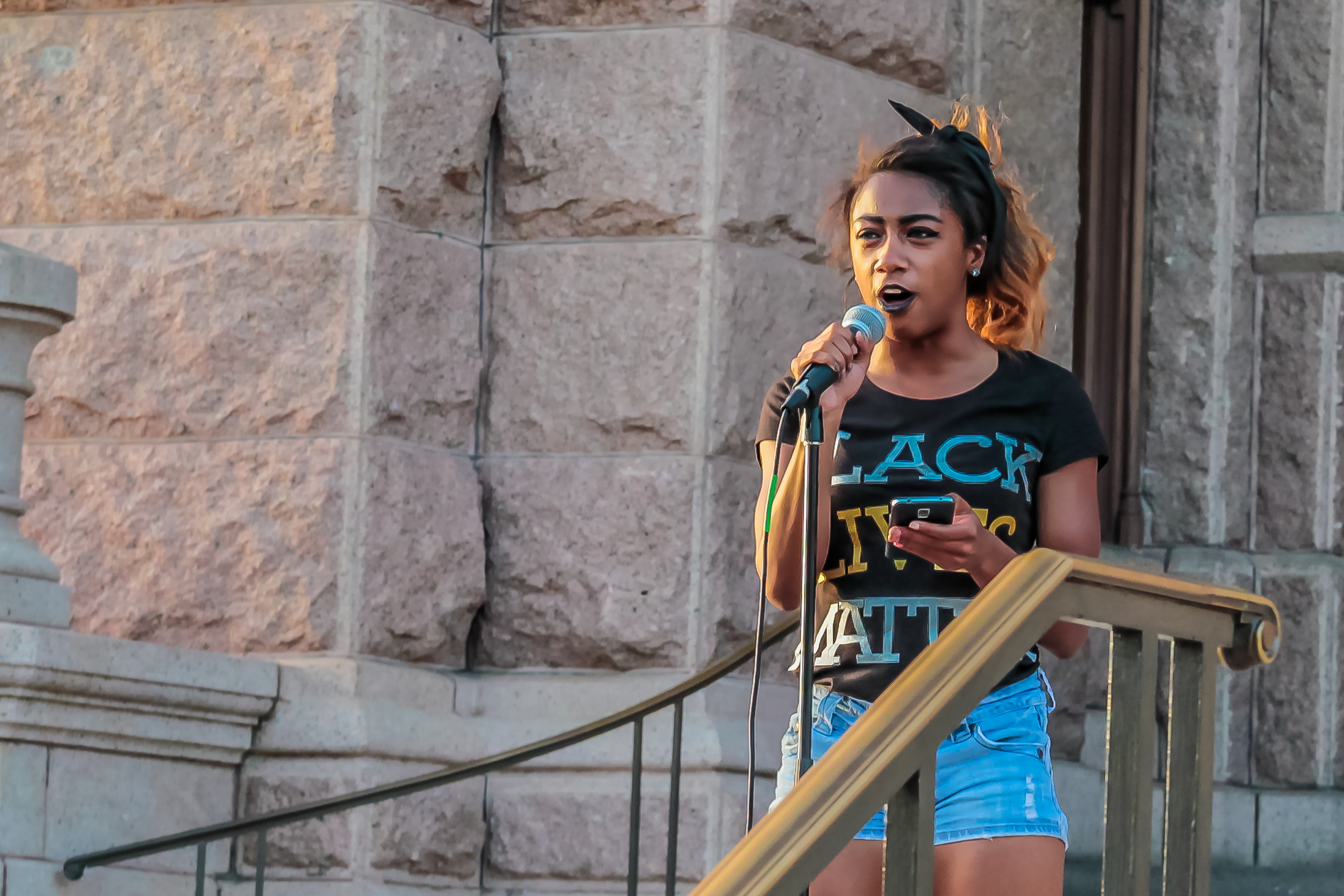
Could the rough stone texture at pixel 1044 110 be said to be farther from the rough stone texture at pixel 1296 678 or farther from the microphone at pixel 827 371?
the microphone at pixel 827 371

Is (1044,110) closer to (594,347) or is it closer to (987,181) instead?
(594,347)

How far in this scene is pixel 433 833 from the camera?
4348 millimetres

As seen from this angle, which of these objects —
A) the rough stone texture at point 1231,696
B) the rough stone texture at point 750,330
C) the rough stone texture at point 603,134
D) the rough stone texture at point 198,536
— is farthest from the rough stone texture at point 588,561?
the rough stone texture at point 1231,696

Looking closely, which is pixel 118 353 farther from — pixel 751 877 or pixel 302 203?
pixel 751 877

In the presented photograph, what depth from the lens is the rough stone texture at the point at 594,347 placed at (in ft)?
14.9

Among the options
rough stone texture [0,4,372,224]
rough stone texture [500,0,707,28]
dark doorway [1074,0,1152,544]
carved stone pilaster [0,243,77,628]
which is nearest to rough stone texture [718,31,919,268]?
rough stone texture [500,0,707,28]

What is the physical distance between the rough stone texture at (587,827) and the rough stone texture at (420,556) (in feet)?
1.21

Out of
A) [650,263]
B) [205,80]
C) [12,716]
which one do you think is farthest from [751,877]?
[205,80]

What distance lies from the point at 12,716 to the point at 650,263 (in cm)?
176

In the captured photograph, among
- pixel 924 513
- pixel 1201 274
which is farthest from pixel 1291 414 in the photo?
pixel 924 513

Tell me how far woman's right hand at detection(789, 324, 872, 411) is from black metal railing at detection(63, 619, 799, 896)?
1.24m

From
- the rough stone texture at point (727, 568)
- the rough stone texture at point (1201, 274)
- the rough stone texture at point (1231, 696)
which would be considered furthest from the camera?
the rough stone texture at point (1201, 274)

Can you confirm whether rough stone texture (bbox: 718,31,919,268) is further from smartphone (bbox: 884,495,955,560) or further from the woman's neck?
smartphone (bbox: 884,495,955,560)

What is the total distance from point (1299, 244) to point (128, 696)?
3345 mm
